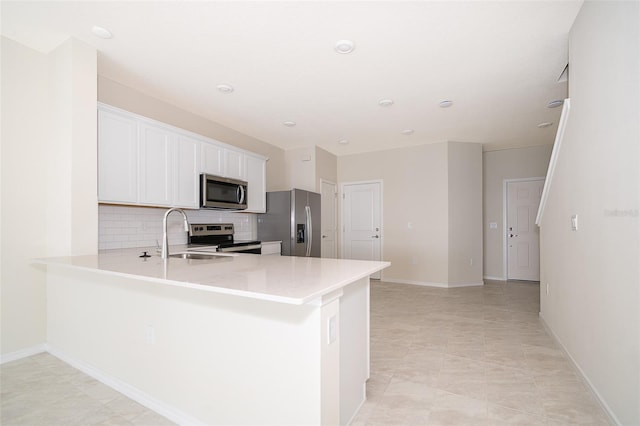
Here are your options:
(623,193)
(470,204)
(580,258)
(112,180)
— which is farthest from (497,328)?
(112,180)

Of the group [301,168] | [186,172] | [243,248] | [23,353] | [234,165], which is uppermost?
[301,168]

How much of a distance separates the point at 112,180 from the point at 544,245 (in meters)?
4.31

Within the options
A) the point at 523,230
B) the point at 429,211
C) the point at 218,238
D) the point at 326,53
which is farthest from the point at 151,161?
the point at 523,230

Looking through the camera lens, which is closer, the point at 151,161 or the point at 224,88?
the point at 151,161

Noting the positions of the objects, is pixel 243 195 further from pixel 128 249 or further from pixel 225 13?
pixel 225 13

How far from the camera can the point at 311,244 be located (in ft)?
16.9

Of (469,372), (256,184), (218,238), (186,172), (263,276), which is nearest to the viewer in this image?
(263,276)

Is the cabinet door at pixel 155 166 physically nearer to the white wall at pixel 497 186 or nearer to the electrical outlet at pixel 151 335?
the electrical outlet at pixel 151 335

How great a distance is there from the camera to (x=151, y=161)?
10.4ft

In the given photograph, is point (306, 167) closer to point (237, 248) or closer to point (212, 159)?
point (212, 159)

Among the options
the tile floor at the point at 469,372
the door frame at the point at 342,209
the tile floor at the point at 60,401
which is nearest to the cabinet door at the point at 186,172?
the tile floor at the point at 60,401

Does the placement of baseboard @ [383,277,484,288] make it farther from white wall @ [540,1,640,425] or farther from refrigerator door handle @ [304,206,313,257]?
white wall @ [540,1,640,425]

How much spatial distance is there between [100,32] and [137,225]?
6.07ft

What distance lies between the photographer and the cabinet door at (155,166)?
3.10 m
